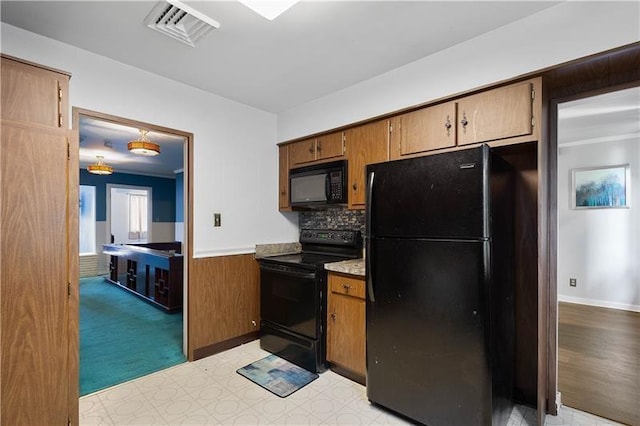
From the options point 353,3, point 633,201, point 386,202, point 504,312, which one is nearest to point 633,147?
point 633,201

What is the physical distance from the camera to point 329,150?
294cm

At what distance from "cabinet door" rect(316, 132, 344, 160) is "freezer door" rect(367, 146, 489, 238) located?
2.79 ft

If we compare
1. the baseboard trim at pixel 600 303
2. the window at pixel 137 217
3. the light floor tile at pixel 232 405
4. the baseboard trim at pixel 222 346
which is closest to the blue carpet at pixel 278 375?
the light floor tile at pixel 232 405

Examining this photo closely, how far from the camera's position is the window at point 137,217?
30.1 feet

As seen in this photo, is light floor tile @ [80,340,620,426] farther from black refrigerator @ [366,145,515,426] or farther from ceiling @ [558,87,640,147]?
ceiling @ [558,87,640,147]

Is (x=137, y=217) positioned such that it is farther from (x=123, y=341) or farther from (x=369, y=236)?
(x=369, y=236)

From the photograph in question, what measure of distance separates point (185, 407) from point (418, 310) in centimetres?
164

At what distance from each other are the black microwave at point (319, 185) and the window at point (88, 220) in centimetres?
610

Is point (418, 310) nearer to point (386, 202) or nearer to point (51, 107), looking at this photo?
point (386, 202)

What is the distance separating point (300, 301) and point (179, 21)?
6.97 feet

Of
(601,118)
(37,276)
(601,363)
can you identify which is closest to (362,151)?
(37,276)

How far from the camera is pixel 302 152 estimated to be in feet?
10.5

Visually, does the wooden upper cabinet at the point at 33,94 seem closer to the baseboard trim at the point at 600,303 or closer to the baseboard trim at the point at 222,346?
the baseboard trim at the point at 222,346

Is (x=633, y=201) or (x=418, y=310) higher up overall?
(x=633, y=201)
